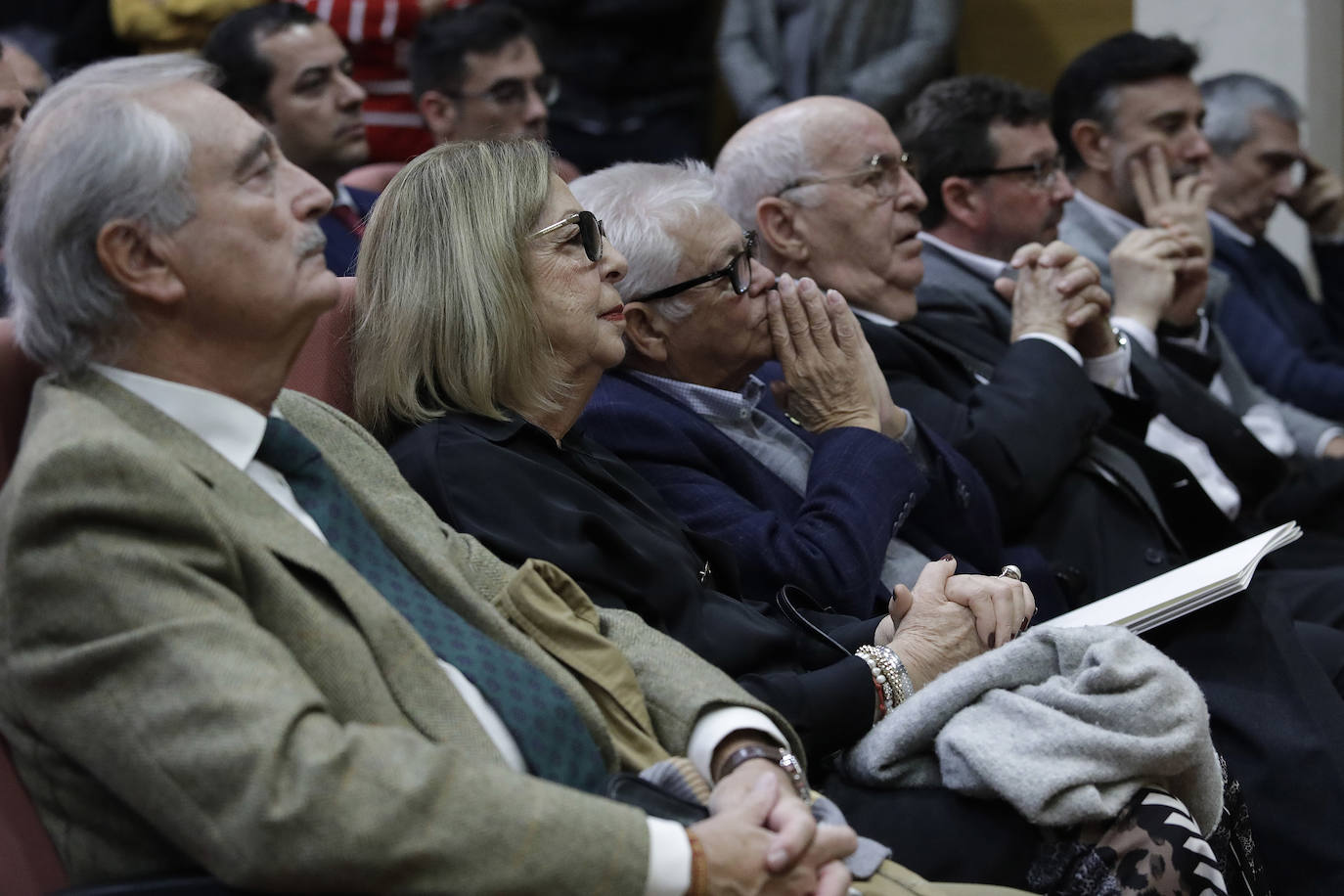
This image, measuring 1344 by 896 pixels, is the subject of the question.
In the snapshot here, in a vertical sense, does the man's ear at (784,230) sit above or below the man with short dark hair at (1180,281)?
above

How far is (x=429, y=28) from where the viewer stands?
452 cm

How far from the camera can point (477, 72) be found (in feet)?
14.5

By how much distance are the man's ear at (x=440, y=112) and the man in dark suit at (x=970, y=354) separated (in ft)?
4.90

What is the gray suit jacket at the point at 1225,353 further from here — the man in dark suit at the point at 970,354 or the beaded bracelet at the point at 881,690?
the beaded bracelet at the point at 881,690

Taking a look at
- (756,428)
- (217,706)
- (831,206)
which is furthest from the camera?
(831,206)

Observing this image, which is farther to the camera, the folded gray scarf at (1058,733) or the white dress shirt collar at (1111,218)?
the white dress shirt collar at (1111,218)

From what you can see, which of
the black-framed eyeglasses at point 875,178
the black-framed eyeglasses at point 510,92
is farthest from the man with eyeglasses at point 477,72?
the black-framed eyeglasses at point 875,178

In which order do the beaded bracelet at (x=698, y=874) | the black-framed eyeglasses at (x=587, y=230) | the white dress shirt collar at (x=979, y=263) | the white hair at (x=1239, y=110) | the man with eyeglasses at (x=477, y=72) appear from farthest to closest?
the white hair at (x=1239, y=110) < the man with eyeglasses at (x=477, y=72) < the white dress shirt collar at (x=979, y=263) < the black-framed eyeglasses at (x=587, y=230) < the beaded bracelet at (x=698, y=874)

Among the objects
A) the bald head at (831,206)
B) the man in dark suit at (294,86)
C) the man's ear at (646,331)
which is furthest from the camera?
the man in dark suit at (294,86)

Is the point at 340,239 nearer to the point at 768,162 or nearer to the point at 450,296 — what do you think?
the point at 768,162

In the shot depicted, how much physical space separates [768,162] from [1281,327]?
6.92ft

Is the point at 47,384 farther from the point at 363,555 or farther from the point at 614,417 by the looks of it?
the point at 614,417

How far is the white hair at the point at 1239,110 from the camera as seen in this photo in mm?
4805

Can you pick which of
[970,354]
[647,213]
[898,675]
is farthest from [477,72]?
[898,675]
